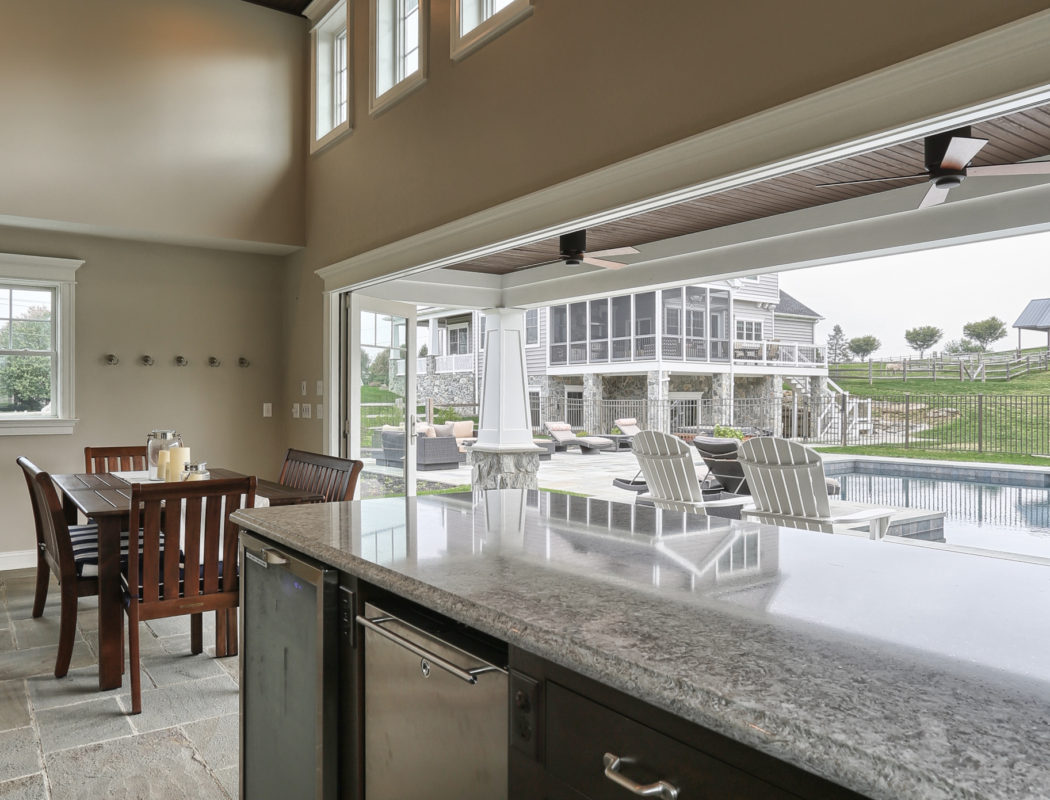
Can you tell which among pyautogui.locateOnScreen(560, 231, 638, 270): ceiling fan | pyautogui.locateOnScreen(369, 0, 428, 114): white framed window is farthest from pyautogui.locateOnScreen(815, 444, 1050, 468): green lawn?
pyautogui.locateOnScreen(369, 0, 428, 114): white framed window

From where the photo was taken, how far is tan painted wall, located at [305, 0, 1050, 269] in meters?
2.41

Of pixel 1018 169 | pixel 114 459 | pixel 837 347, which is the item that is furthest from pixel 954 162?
pixel 837 347

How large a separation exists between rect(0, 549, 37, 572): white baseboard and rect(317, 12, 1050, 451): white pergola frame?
2321 mm

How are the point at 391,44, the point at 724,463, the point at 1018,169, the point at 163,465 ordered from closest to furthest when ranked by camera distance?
the point at 1018,169 < the point at 163,465 < the point at 391,44 < the point at 724,463

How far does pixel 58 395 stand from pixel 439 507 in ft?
15.4

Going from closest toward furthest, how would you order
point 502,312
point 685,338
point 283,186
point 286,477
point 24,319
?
point 286,477, point 24,319, point 283,186, point 502,312, point 685,338

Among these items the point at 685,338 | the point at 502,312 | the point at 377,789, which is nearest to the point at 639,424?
the point at 685,338

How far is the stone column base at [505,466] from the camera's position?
806cm

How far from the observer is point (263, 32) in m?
5.96

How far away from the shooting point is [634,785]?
36.5 inches

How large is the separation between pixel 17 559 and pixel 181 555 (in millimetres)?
3184

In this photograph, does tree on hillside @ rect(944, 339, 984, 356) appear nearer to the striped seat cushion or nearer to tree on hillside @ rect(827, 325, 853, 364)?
tree on hillside @ rect(827, 325, 853, 364)

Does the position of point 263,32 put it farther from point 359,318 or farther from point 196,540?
point 196,540

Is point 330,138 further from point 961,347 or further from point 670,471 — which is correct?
point 961,347
